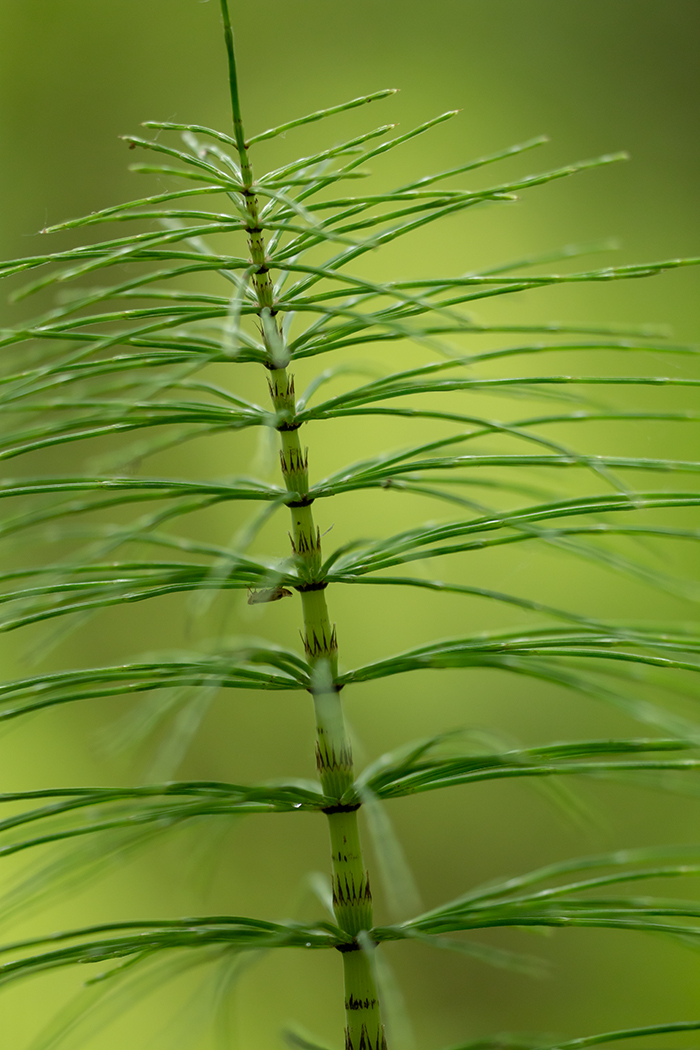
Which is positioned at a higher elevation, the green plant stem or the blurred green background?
the blurred green background

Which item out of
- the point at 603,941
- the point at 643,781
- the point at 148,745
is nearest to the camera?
the point at 643,781

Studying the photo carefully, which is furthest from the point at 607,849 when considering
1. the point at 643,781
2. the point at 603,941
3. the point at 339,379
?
the point at 643,781

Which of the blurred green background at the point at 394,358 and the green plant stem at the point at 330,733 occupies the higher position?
the blurred green background at the point at 394,358

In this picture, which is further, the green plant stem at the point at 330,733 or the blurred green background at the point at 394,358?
the blurred green background at the point at 394,358

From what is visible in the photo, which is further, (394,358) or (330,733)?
(394,358)

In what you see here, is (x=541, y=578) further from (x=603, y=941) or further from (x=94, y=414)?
(x=94, y=414)
